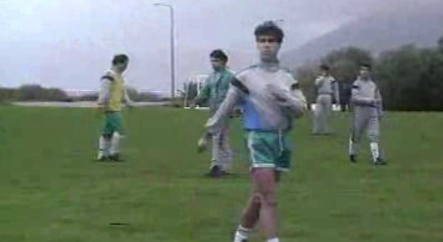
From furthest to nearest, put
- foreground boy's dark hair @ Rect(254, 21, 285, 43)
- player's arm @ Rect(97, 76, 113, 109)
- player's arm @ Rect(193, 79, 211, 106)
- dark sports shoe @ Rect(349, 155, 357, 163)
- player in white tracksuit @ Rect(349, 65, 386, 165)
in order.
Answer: dark sports shoe @ Rect(349, 155, 357, 163) < player's arm @ Rect(97, 76, 113, 109) < player in white tracksuit @ Rect(349, 65, 386, 165) < player's arm @ Rect(193, 79, 211, 106) < foreground boy's dark hair @ Rect(254, 21, 285, 43)

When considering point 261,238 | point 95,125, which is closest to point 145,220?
point 261,238

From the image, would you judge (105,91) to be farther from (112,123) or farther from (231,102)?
(231,102)

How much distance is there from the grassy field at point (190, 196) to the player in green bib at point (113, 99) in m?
0.53

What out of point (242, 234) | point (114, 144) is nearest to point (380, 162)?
point (114, 144)

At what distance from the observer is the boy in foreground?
8.53 metres

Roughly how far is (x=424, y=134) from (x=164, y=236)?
782 inches

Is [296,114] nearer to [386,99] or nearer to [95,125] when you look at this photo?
[95,125]

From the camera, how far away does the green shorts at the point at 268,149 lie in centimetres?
858

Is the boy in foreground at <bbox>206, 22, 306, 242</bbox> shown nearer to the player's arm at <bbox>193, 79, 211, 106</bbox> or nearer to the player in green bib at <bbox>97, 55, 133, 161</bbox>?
the player's arm at <bbox>193, 79, 211, 106</bbox>

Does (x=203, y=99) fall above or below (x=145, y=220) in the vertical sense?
above

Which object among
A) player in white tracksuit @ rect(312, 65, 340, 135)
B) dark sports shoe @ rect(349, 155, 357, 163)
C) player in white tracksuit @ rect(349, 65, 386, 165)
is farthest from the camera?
player in white tracksuit @ rect(312, 65, 340, 135)

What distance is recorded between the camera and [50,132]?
1149 inches

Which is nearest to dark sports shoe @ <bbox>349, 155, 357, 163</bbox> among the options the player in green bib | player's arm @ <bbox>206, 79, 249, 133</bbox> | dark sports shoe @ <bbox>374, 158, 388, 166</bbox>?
dark sports shoe @ <bbox>374, 158, 388, 166</bbox>

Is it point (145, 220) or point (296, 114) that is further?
point (145, 220)
